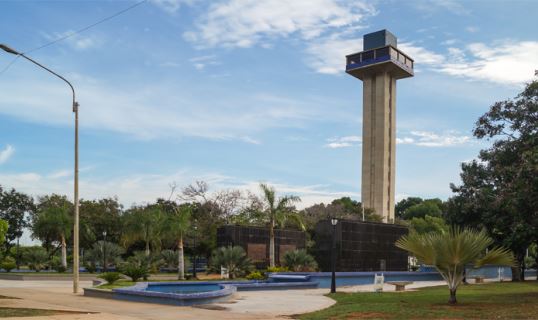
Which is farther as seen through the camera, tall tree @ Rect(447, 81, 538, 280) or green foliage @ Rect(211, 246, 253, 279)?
green foliage @ Rect(211, 246, 253, 279)

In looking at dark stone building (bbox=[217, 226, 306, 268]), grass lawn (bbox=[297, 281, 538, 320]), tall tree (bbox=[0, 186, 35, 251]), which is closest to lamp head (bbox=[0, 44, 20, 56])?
grass lawn (bbox=[297, 281, 538, 320])

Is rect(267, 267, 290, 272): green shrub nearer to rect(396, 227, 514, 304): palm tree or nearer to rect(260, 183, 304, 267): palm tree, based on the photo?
rect(260, 183, 304, 267): palm tree

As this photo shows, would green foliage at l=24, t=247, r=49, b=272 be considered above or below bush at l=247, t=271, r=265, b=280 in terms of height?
below

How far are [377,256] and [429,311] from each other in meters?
26.6

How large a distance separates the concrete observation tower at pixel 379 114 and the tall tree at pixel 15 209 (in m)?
59.3

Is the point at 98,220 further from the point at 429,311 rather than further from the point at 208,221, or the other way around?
the point at 429,311

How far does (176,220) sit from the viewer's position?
37.8 metres

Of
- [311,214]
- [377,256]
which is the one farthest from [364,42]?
[377,256]

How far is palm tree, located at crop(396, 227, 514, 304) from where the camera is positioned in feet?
57.9

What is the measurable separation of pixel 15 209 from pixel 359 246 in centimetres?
4753

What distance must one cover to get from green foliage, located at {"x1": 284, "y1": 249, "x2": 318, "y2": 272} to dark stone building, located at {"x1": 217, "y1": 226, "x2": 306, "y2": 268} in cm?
285

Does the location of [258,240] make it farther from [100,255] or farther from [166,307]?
[166,307]

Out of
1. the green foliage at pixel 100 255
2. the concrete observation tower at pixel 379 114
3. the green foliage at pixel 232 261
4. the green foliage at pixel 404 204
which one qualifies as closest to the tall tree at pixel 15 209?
the green foliage at pixel 100 255

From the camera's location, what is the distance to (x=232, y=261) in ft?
112
